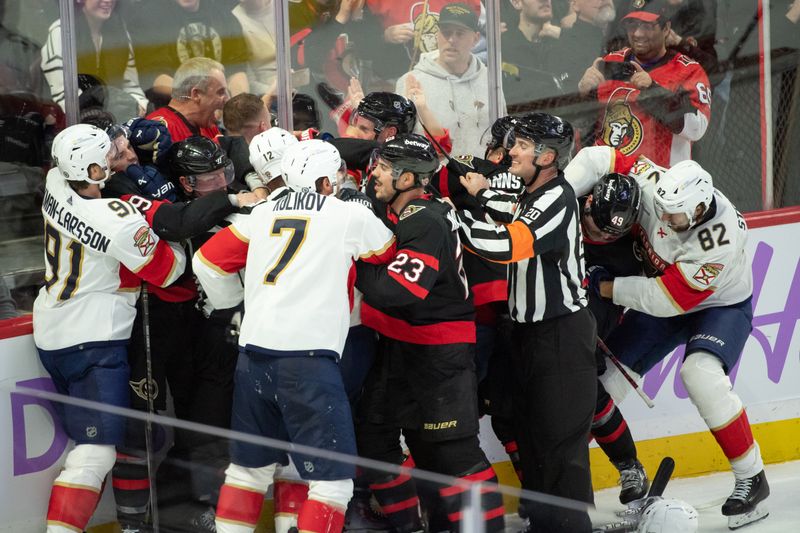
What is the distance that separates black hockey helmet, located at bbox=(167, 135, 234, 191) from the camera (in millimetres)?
3846

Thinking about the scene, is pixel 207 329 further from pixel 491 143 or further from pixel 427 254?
pixel 491 143

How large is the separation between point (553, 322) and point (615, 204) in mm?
476

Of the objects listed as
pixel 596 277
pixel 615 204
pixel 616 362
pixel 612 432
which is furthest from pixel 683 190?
pixel 612 432

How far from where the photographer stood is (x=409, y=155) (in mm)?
3625

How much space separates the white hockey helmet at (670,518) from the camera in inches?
160

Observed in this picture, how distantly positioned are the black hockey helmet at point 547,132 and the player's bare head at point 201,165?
896 millimetres

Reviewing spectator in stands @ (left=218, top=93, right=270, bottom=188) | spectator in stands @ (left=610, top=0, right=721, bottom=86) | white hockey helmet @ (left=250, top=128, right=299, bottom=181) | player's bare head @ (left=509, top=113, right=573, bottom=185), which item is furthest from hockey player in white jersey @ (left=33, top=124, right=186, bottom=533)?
spectator in stands @ (left=610, top=0, right=721, bottom=86)

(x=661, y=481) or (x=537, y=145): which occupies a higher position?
(x=537, y=145)

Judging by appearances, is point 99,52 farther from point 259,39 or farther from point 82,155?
point 82,155

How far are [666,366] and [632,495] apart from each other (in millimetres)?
657

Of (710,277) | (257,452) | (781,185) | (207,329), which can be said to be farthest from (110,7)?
(781,185)

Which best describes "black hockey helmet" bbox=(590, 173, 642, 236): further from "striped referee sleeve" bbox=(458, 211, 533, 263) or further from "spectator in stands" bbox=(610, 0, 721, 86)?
"spectator in stands" bbox=(610, 0, 721, 86)

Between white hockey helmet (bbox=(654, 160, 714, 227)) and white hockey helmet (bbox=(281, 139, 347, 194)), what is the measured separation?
3.67ft

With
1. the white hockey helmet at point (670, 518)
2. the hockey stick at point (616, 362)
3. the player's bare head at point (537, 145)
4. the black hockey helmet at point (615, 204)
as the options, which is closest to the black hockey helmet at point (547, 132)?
the player's bare head at point (537, 145)
